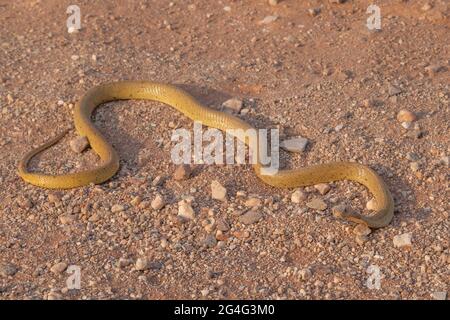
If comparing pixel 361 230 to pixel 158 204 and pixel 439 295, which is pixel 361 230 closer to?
pixel 439 295

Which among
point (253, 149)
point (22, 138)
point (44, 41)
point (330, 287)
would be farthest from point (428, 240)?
point (44, 41)

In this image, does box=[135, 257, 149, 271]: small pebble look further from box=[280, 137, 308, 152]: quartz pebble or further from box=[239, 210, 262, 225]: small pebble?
box=[280, 137, 308, 152]: quartz pebble

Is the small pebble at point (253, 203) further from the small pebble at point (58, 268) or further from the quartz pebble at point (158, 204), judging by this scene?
the small pebble at point (58, 268)

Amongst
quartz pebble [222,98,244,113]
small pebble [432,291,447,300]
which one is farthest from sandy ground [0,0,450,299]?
quartz pebble [222,98,244,113]

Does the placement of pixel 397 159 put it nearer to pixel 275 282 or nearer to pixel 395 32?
pixel 275 282

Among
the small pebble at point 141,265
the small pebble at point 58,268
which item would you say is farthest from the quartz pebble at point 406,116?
the small pebble at point 58,268

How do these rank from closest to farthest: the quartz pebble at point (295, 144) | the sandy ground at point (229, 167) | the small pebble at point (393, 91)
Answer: the sandy ground at point (229, 167) → the quartz pebble at point (295, 144) → the small pebble at point (393, 91)
